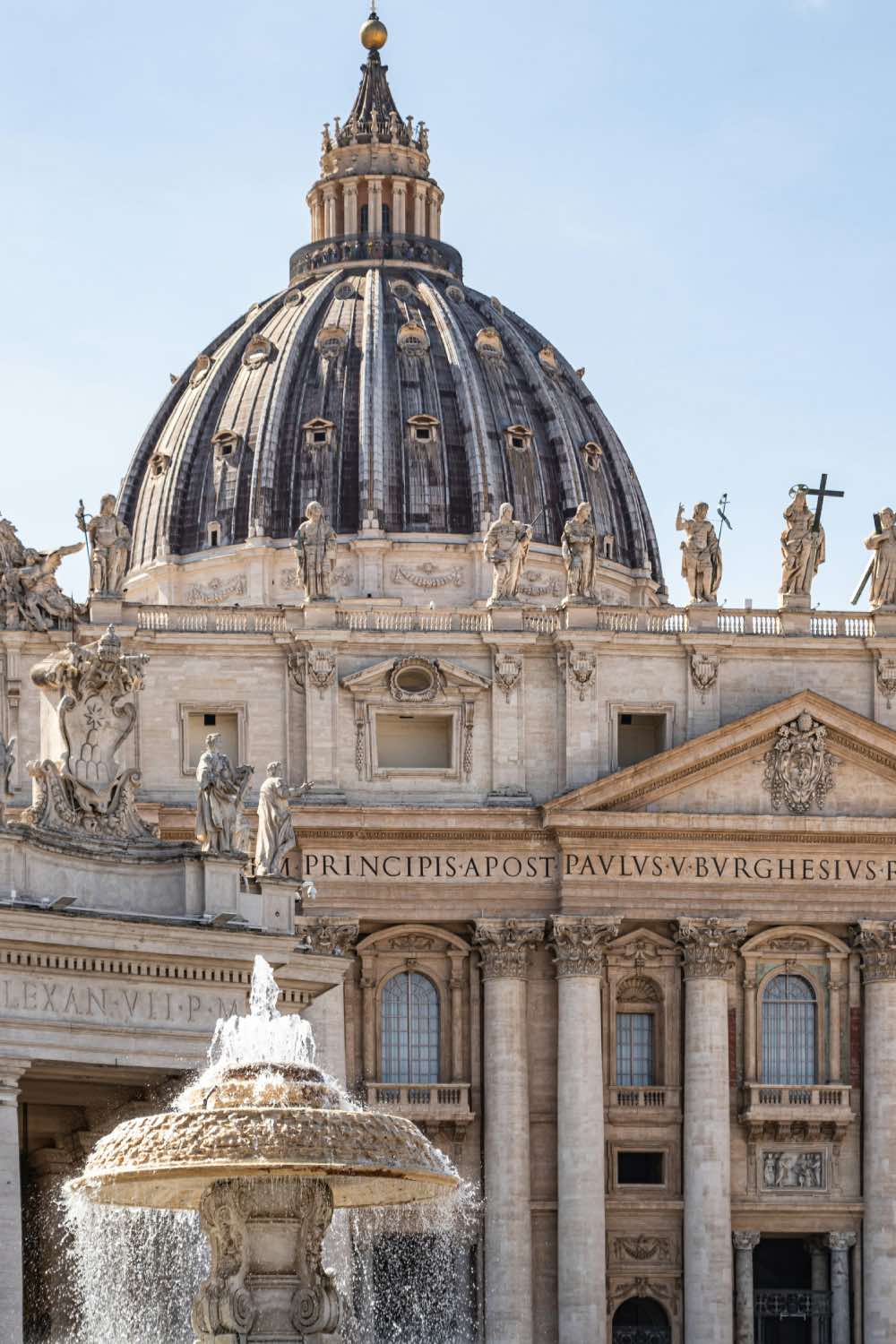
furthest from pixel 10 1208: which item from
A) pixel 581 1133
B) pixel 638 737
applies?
pixel 638 737

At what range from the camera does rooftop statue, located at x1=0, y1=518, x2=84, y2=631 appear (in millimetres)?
75875

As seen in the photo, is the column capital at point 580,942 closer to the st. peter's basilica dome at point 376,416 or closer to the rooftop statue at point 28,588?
the rooftop statue at point 28,588

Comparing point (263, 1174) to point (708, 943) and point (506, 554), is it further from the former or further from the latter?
point (506, 554)

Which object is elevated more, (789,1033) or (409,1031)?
(409,1031)

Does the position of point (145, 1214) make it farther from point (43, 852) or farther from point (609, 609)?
point (609, 609)

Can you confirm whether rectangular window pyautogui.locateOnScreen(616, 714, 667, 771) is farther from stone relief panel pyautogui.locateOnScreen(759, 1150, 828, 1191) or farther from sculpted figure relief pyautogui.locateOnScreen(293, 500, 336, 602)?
stone relief panel pyautogui.locateOnScreen(759, 1150, 828, 1191)

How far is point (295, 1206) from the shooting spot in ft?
107

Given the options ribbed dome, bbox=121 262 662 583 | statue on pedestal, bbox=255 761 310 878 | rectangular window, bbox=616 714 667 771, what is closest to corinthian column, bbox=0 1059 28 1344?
statue on pedestal, bbox=255 761 310 878

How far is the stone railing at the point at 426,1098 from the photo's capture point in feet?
246

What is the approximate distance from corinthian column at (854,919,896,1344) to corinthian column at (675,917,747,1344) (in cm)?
313

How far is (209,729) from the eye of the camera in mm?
77125

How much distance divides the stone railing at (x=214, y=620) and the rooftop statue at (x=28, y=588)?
1704mm

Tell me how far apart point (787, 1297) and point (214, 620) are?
20.3 metres

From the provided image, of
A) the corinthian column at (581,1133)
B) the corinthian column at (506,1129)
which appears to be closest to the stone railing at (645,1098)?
the corinthian column at (581,1133)
